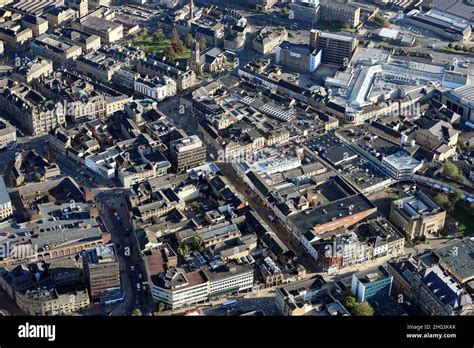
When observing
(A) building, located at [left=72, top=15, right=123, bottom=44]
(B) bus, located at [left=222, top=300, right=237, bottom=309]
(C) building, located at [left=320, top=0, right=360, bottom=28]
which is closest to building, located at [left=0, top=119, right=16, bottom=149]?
(A) building, located at [left=72, top=15, right=123, bottom=44]

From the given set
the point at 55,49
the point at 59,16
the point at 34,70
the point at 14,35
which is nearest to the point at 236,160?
the point at 34,70

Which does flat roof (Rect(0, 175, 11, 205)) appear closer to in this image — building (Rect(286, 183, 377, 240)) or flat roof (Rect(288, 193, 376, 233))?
building (Rect(286, 183, 377, 240))

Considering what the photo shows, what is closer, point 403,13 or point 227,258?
point 227,258

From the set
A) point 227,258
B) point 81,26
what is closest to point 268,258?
point 227,258

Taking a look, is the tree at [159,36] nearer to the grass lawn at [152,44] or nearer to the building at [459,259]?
the grass lawn at [152,44]

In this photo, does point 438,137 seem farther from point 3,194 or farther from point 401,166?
point 3,194

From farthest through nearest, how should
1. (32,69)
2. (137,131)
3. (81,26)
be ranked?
(81,26)
(32,69)
(137,131)

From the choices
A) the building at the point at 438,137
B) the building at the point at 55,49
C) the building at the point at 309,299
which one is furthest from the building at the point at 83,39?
the building at the point at 309,299

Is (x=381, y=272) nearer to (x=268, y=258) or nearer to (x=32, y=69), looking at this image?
(x=268, y=258)
